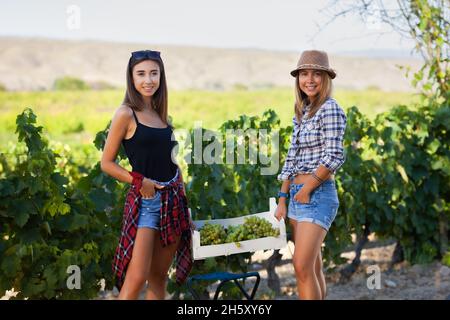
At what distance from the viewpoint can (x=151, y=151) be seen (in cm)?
337

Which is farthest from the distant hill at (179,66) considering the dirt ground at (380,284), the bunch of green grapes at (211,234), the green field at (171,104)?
the bunch of green grapes at (211,234)

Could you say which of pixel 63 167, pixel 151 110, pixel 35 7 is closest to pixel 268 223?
pixel 151 110

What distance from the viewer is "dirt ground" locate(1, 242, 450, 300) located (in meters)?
5.91

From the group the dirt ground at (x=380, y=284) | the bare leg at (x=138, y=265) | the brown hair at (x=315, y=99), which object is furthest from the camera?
the dirt ground at (x=380, y=284)

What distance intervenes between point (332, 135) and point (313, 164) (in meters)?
0.16

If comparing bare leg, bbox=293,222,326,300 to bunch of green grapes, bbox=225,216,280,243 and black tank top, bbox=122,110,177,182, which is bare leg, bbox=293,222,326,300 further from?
black tank top, bbox=122,110,177,182

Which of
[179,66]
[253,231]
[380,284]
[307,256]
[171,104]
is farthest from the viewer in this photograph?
[179,66]

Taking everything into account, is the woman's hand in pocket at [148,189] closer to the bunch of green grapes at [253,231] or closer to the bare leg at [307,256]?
the bunch of green grapes at [253,231]

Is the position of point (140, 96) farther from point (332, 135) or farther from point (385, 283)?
point (385, 283)

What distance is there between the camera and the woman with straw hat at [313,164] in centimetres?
345

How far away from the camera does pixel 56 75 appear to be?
49.5 meters

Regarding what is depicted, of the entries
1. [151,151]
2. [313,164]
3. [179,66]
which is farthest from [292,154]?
[179,66]

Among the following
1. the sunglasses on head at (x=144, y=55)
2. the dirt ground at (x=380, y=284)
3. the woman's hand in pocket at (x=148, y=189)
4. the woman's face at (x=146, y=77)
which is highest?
the sunglasses on head at (x=144, y=55)

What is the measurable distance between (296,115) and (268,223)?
1.75 ft
